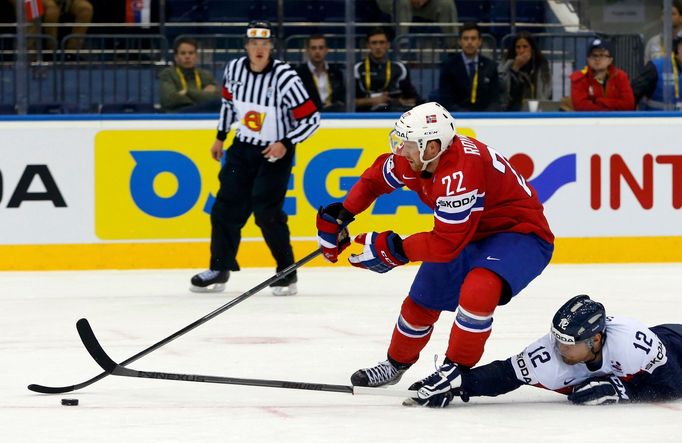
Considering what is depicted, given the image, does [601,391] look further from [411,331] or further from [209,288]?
[209,288]

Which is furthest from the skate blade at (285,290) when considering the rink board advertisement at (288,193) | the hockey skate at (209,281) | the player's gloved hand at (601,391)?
the player's gloved hand at (601,391)

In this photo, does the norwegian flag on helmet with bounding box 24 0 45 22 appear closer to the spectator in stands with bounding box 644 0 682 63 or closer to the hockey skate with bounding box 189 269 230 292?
the hockey skate with bounding box 189 269 230 292

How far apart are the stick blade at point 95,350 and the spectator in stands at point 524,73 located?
549 cm

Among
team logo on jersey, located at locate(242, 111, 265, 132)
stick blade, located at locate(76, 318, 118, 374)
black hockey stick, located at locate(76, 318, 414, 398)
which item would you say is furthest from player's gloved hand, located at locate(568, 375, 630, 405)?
team logo on jersey, located at locate(242, 111, 265, 132)

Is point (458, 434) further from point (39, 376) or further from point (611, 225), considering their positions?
point (611, 225)

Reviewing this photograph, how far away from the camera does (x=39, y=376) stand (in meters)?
5.74

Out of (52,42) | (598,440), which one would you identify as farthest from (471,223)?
(52,42)

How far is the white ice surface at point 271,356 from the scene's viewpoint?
4.60 metres

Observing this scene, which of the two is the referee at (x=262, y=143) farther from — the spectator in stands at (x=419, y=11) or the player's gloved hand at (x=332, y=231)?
the player's gloved hand at (x=332, y=231)

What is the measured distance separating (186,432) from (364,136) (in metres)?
5.80

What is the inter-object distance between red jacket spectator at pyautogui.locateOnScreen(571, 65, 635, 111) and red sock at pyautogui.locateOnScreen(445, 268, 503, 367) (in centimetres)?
562

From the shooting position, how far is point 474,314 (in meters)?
4.95

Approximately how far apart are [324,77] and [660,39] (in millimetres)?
2494

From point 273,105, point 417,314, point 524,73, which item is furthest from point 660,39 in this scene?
point 417,314
